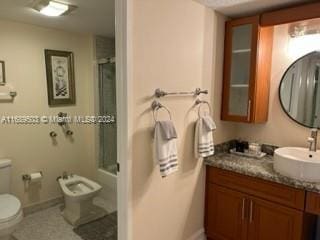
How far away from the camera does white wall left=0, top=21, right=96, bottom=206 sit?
8.34 feet

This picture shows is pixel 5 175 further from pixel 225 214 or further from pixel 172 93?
pixel 225 214

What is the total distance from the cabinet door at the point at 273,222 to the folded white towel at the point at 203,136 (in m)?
0.52

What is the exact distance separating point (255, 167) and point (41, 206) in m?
2.42

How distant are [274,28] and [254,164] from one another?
1.21m

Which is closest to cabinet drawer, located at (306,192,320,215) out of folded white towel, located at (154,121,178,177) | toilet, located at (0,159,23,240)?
folded white towel, located at (154,121,178,177)

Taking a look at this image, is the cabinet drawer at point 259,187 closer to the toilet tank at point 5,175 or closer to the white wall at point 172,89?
the white wall at point 172,89

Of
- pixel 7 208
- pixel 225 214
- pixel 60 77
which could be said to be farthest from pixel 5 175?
pixel 225 214

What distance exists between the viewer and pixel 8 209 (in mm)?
2098

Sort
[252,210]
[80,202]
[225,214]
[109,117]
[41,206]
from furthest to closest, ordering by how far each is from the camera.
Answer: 1. [109,117]
2. [41,206]
3. [80,202]
4. [225,214]
5. [252,210]

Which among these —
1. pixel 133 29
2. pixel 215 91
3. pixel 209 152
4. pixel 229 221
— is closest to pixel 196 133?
pixel 209 152

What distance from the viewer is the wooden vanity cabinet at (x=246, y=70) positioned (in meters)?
2.03

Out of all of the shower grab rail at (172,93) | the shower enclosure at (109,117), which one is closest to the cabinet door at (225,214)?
the shower grab rail at (172,93)

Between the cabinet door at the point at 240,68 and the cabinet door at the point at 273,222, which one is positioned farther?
the cabinet door at the point at 240,68

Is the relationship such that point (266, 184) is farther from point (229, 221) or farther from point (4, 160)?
point (4, 160)
